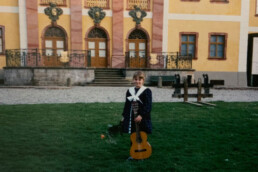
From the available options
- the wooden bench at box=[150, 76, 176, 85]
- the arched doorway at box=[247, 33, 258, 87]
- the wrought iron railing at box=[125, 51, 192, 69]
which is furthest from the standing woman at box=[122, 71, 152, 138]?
the arched doorway at box=[247, 33, 258, 87]

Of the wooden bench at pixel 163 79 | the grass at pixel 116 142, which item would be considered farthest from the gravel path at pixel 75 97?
the wooden bench at pixel 163 79

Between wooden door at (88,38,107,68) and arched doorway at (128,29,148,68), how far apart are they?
6.63 ft

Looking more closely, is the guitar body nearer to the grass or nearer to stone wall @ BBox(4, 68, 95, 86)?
the grass

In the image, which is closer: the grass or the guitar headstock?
the grass

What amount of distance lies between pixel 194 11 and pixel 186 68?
16.0 feet

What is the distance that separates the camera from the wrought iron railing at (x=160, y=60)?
58.4 ft

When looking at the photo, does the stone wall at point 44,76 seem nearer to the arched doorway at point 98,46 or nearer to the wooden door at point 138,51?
the arched doorway at point 98,46

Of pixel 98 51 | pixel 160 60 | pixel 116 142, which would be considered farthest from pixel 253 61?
pixel 116 142

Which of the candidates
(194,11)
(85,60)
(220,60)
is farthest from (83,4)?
(220,60)

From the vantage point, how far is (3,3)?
17.5 m

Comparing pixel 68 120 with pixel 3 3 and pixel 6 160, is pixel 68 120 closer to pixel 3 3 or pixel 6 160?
pixel 6 160

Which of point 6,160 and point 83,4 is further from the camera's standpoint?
point 83,4

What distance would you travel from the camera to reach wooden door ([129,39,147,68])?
62.0ft

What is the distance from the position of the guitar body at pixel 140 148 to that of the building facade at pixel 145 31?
1472 cm
